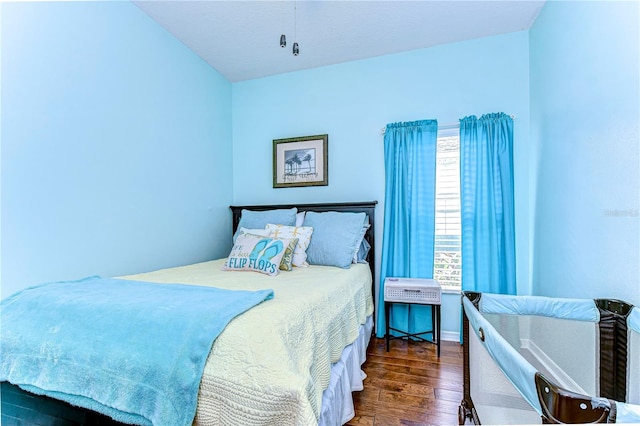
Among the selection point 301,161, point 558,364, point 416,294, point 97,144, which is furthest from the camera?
point 301,161

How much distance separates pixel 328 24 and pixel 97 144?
199 cm

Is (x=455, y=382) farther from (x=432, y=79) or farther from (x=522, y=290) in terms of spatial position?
(x=432, y=79)

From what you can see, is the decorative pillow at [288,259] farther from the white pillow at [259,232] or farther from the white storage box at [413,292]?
the white storage box at [413,292]

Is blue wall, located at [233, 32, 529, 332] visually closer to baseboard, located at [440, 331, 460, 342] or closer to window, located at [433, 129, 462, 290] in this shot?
baseboard, located at [440, 331, 460, 342]

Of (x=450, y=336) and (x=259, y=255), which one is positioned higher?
(x=259, y=255)

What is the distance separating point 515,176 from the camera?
2529mm

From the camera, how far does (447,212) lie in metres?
2.73

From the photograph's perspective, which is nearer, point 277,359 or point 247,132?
point 277,359

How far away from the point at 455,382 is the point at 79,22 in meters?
3.39

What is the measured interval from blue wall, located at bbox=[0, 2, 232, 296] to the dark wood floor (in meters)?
1.88

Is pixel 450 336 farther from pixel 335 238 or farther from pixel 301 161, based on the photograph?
pixel 301 161

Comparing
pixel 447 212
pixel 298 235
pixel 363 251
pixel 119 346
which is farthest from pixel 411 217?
pixel 119 346

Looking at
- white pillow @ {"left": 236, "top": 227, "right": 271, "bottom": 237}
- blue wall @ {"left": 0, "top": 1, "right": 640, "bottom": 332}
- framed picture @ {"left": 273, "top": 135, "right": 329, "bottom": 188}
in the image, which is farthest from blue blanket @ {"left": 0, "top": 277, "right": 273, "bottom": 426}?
framed picture @ {"left": 273, "top": 135, "right": 329, "bottom": 188}

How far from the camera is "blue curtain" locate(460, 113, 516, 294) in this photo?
244 cm
